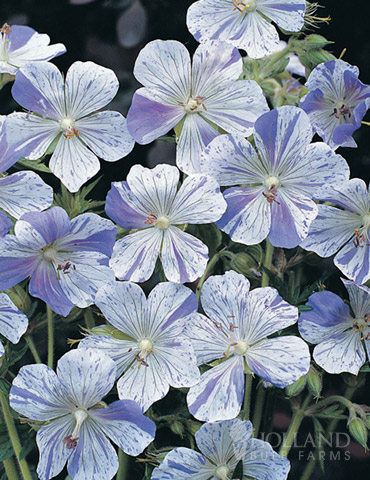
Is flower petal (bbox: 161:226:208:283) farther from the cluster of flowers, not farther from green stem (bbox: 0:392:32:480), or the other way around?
green stem (bbox: 0:392:32:480)

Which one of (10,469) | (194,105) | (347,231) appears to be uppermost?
(194,105)

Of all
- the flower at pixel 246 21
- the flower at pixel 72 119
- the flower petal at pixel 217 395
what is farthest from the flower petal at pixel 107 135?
the flower petal at pixel 217 395

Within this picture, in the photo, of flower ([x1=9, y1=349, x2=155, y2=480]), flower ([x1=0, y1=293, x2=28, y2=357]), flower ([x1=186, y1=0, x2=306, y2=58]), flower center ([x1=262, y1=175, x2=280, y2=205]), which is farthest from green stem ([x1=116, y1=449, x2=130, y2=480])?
flower ([x1=186, y1=0, x2=306, y2=58])

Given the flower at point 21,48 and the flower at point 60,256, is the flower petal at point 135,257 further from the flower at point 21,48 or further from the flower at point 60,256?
the flower at point 21,48

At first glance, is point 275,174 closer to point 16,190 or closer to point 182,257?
point 182,257

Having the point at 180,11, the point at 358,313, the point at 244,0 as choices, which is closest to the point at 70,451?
the point at 358,313

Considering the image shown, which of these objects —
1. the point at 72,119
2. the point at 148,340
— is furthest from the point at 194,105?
the point at 148,340

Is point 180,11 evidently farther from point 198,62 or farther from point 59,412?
point 59,412
